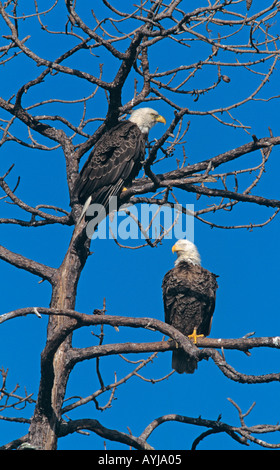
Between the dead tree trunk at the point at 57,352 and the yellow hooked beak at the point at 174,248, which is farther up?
the yellow hooked beak at the point at 174,248

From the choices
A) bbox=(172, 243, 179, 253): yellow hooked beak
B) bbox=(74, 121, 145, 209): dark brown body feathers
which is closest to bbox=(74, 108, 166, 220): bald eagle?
bbox=(74, 121, 145, 209): dark brown body feathers

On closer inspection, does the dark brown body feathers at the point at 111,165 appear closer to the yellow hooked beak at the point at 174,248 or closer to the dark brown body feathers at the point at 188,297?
the yellow hooked beak at the point at 174,248

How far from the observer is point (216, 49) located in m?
6.07

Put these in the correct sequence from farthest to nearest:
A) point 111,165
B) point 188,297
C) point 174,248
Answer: point 174,248 → point 188,297 → point 111,165

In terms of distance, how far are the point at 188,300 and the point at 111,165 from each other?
5.74ft

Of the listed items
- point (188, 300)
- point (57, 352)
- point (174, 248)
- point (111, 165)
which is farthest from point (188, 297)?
point (57, 352)

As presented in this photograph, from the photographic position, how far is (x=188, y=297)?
6.94 m

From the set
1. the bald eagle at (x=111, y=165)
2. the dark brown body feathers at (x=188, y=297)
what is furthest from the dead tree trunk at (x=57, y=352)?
the dark brown body feathers at (x=188, y=297)

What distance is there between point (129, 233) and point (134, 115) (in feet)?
6.17

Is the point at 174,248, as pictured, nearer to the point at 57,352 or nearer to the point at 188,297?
the point at 188,297

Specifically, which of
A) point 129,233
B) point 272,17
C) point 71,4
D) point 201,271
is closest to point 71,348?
point 129,233

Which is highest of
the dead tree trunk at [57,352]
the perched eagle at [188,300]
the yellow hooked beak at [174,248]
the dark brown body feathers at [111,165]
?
the dark brown body feathers at [111,165]

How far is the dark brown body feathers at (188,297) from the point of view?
22.7 ft
